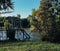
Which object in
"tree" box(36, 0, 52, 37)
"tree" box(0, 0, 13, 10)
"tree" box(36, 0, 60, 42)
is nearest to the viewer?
"tree" box(36, 0, 60, 42)

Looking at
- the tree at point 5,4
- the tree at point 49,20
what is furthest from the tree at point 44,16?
the tree at point 5,4

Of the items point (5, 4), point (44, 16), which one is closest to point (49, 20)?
point (44, 16)

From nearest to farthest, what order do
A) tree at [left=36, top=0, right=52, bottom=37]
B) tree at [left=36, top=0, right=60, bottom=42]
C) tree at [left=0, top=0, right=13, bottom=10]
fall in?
tree at [left=36, top=0, right=60, bottom=42]
tree at [left=36, top=0, right=52, bottom=37]
tree at [left=0, top=0, right=13, bottom=10]

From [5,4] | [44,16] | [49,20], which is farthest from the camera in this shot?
[5,4]

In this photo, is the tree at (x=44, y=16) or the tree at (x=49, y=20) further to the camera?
the tree at (x=44, y=16)

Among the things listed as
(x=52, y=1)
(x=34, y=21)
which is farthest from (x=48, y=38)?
(x=52, y=1)

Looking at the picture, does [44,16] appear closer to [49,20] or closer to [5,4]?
[49,20]

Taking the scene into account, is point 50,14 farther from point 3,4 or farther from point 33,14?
point 3,4

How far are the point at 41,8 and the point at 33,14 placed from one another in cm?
98

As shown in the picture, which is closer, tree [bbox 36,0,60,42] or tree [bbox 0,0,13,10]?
tree [bbox 36,0,60,42]

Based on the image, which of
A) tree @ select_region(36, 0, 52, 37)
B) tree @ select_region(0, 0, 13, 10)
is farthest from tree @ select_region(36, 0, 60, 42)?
tree @ select_region(0, 0, 13, 10)

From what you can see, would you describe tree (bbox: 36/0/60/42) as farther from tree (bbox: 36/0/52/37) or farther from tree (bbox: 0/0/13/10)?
tree (bbox: 0/0/13/10)

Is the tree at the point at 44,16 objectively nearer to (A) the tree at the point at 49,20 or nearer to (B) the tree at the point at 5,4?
(A) the tree at the point at 49,20

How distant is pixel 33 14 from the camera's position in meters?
21.9
